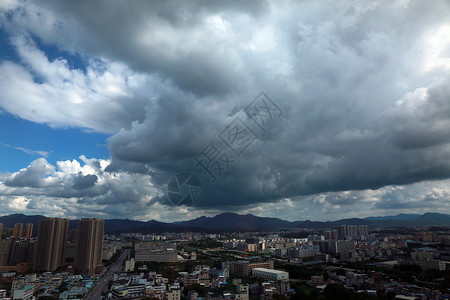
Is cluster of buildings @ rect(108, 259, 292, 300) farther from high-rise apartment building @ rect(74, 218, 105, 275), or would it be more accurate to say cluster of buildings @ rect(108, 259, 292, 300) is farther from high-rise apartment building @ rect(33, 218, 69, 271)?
high-rise apartment building @ rect(33, 218, 69, 271)

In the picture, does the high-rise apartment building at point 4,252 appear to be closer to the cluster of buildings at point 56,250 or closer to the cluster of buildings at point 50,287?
the cluster of buildings at point 56,250

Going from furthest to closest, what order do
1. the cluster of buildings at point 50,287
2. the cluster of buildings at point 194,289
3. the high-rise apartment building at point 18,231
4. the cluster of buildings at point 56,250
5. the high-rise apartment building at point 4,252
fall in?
1. the high-rise apartment building at point 18,231
2. the high-rise apartment building at point 4,252
3. the cluster of buildings at point 56,250
4. the cluster of buildings at point 50,287
5. the cluster of buildings at point 194,289

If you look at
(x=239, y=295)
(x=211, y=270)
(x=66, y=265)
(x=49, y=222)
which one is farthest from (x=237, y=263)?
(x=49, y=222)

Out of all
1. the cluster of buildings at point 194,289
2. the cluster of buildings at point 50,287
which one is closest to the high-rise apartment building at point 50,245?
the cluster of buildings at point 50,287

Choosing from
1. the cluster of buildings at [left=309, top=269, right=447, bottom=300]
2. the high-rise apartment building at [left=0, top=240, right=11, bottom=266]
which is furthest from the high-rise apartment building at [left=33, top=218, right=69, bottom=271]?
the cluster of buildings at [left=309, top=269, right=447, bottom=300]

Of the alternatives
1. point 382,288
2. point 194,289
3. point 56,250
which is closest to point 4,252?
point 56,250
